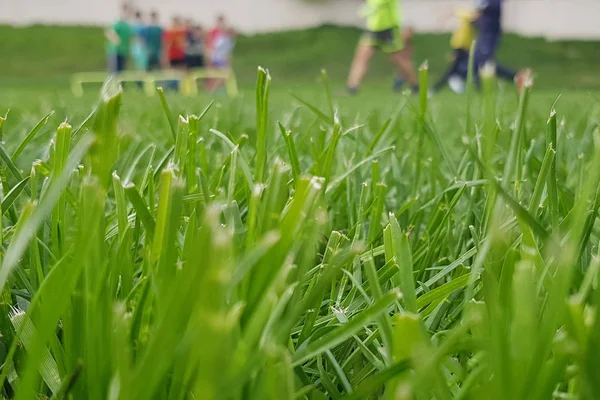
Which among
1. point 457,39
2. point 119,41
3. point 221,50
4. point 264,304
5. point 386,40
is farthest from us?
point 221,50

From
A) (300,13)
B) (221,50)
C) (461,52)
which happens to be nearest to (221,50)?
(221,50)

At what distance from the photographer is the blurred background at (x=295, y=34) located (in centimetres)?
1141

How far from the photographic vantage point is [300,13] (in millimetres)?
14555

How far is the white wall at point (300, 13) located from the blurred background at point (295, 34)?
0.02 m

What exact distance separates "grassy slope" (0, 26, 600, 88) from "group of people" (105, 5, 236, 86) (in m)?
1.04

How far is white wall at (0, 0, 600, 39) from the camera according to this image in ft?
43.8

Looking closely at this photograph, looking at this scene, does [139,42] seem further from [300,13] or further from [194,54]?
[300,13]

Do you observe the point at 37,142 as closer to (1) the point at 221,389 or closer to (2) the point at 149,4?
(1) the point at 221,389

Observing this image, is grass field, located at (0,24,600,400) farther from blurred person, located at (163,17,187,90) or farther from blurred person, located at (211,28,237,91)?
blurred person, located at (211,28,237,91)

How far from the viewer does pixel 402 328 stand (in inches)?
7.5

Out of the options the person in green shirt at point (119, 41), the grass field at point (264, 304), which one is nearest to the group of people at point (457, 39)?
the person in green shirt at point (119, 41)

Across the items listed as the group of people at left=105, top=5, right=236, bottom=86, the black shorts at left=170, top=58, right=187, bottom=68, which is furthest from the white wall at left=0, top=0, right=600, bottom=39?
the black shorts at left=170, top=58, right=187, bottom=68

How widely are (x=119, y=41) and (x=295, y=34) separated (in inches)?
225

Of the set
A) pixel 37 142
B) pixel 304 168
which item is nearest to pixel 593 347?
pixel 304 168
